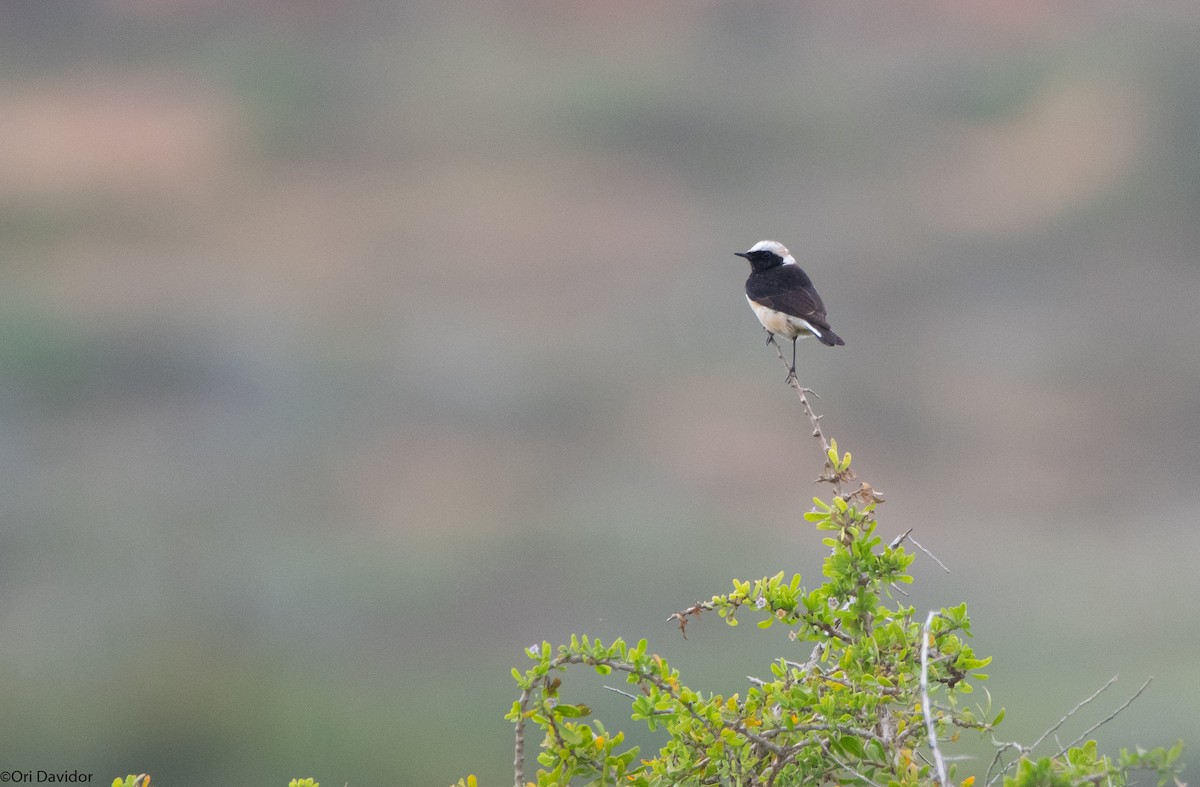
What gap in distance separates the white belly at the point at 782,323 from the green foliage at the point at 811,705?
363cm

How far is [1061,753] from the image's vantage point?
5.97 feet

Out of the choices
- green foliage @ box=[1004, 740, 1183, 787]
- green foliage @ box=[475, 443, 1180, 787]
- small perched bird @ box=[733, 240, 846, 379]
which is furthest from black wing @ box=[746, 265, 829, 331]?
green foliage @ box=[1004, 740, 1183, 787]

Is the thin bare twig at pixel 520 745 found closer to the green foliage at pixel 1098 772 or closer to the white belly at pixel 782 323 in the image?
the green foliage at pixel 1098 772

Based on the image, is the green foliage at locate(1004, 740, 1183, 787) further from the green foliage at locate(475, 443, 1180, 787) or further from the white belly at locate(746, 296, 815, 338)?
the white belly at locate(746, 296, 815, 338)

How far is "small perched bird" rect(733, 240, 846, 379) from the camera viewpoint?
19.4 ft

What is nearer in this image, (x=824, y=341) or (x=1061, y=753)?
(x=1061, y=753)

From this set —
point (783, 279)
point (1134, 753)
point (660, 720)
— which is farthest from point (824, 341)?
point (1134, 753)

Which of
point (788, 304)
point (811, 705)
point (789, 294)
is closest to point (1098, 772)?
point (811, 705)

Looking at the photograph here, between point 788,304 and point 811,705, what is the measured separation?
413cm

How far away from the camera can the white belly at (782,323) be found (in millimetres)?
6027

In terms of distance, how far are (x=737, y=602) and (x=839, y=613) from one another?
197 millimetres

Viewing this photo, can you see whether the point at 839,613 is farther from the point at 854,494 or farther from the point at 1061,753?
the point at 1061,753

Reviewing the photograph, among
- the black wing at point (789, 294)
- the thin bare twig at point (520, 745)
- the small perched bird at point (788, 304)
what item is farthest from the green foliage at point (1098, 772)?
the black wing at point (789, 294)

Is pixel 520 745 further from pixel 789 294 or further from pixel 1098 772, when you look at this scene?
pixel 789 294
